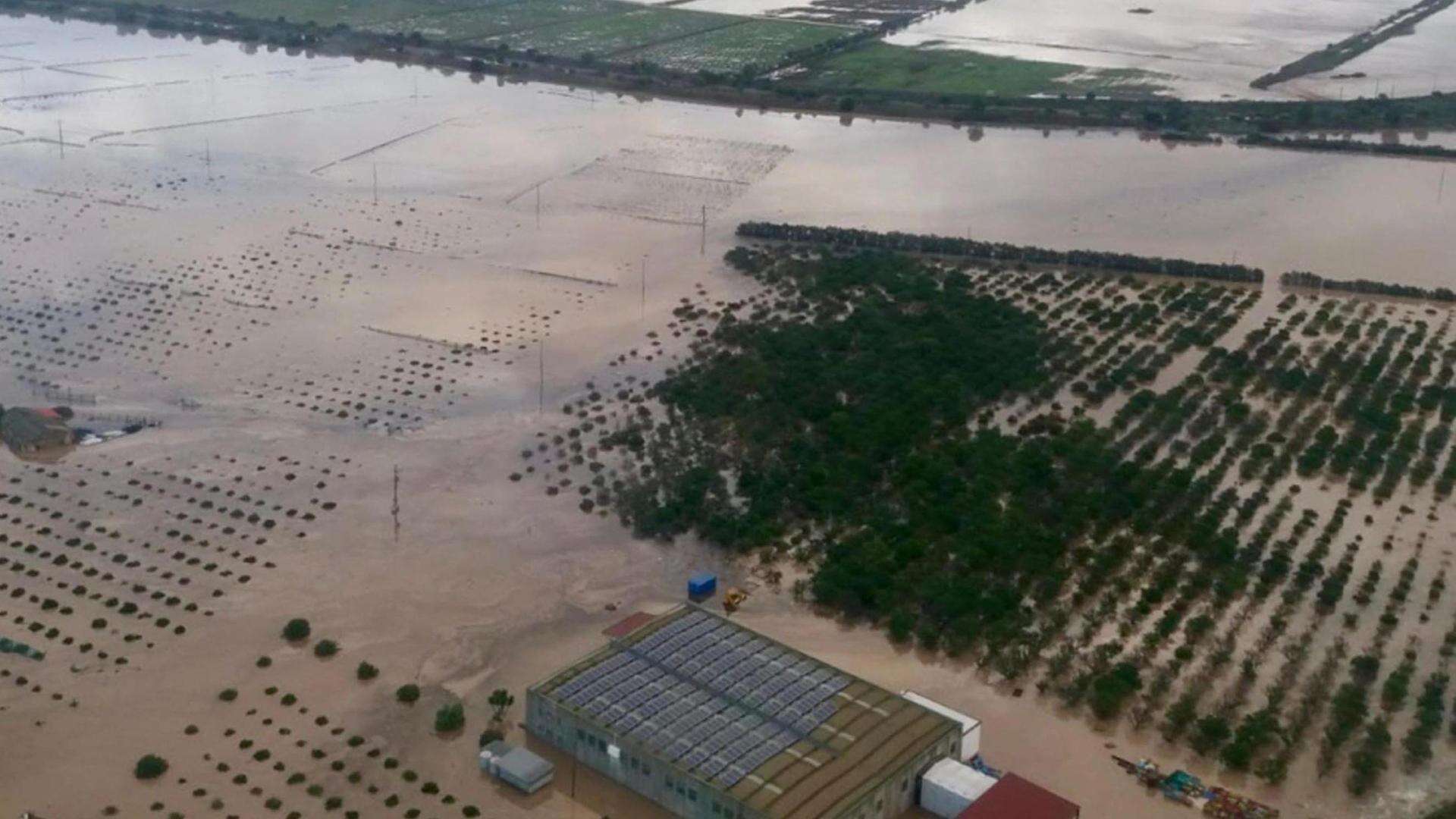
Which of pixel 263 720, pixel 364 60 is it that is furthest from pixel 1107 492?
pixel 364 60

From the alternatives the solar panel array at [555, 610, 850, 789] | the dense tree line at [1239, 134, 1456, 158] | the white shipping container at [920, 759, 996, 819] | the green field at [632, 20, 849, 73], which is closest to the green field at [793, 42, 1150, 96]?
the green field at [632, 20, 849, 73]

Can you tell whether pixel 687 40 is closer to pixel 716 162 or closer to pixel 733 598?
pixel 716 162

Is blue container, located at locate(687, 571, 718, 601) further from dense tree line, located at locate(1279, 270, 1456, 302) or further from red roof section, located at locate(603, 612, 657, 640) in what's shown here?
dense tree line, located at locate(1279, 270, 1456, 302)

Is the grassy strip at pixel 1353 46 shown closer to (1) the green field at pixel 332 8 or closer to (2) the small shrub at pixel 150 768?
(1) the green field at pixel 332 8

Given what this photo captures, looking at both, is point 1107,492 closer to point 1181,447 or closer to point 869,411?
point 1181,447

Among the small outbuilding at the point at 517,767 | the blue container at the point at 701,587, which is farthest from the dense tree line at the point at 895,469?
the small outbuilding at the point at 517,767

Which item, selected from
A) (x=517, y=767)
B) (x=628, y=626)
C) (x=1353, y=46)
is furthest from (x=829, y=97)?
(x=517, y=767)
